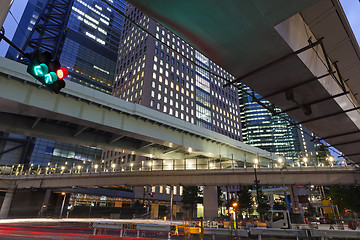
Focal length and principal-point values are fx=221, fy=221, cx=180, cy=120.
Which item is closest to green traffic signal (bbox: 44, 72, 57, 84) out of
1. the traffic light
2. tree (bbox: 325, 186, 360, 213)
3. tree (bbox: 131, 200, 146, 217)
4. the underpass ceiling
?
the traffic light

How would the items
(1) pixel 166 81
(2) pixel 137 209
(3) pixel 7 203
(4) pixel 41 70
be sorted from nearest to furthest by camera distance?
(4) pixel 41 70, (3) pixel 7 203, (2) pixel 137 209, (1) pixel 166 81

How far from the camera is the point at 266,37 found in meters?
5.14

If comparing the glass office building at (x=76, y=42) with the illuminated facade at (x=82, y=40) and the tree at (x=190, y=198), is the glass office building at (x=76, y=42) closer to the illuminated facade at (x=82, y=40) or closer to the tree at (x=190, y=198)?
the illuminated facade at (x=82, y=40)

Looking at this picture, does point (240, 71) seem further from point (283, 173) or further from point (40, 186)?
point (40, 186)

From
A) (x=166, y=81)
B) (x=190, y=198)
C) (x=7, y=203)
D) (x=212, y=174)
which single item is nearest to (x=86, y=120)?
(x=212, y=174)

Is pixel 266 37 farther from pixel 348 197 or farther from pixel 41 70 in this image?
pixel 348 197

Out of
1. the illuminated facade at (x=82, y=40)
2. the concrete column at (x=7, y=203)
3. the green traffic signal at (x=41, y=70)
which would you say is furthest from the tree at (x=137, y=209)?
the illuminated facade at (x=82, y=40)

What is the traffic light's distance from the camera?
5914 mm

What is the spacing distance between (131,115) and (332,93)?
21357mm

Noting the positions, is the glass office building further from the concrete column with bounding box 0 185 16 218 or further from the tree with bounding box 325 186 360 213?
the tree with bounding box 325 186 360 213

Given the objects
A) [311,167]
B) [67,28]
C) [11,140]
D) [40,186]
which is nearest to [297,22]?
[311,167]

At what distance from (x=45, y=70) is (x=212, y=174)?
2679 cm

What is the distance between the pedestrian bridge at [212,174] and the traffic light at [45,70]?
83.5ft

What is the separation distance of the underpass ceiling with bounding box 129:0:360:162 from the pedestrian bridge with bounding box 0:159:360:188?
2044cm
